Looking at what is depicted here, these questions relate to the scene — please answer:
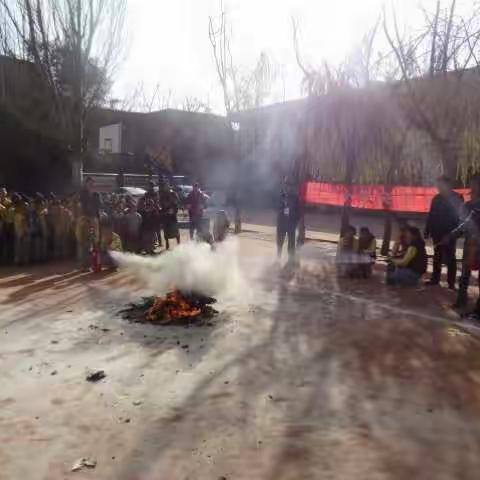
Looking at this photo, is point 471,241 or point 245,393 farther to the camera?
point 471,241

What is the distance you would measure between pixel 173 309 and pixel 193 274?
2.88 feet

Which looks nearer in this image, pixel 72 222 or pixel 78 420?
pixel 78 420

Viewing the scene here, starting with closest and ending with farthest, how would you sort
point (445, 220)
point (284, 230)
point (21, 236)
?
1. point (445, 220)
2. point (21, 236)
3. point (284, 230)

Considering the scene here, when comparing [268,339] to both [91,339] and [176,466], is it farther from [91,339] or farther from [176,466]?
[176,466]

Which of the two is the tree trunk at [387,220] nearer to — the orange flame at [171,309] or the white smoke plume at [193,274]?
the white smoke plume at [193,274]

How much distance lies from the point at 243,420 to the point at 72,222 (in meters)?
8.89

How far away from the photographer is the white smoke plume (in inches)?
323

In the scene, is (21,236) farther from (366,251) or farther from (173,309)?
(366,251)

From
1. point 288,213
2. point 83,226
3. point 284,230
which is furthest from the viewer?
point 284,230

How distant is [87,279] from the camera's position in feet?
33.9

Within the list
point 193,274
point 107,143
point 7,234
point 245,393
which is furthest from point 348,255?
point 107,143

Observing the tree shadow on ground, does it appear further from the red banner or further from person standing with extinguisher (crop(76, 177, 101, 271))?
the red banner

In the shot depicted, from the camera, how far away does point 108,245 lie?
11773 mm

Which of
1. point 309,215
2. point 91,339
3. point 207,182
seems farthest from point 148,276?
point 207,182
